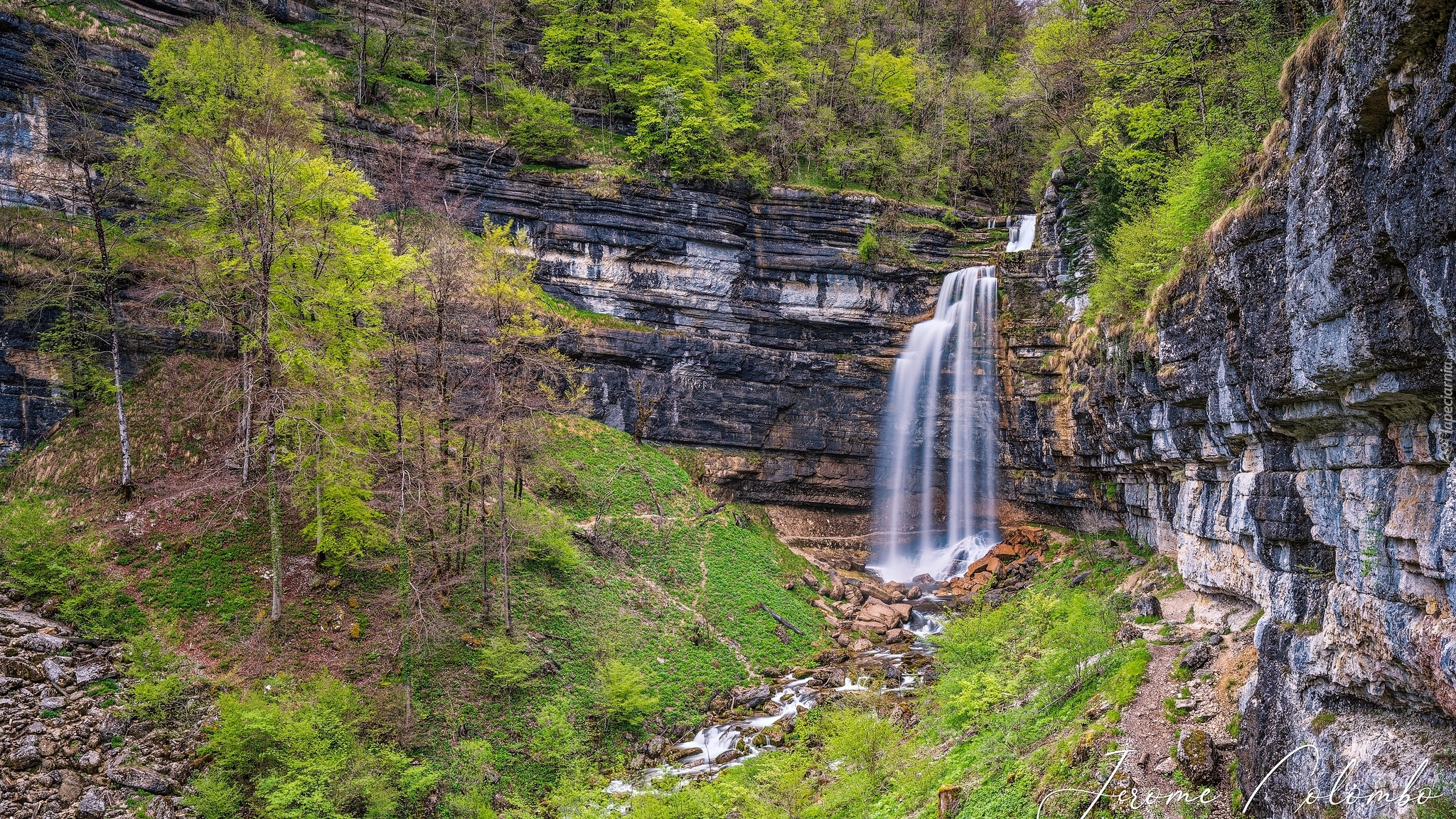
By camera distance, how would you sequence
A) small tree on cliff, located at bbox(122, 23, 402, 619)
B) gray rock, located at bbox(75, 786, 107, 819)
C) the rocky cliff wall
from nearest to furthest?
1. gray rock, located at bbox(75, 786, 107, 819)
2. small tree on cliff, located at bbox(122, 23, 402, 619)
3. the rocky cliff wall

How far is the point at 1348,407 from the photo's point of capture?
331 inches

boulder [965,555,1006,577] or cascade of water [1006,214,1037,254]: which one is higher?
cascade of water [1006,214,1037,254]

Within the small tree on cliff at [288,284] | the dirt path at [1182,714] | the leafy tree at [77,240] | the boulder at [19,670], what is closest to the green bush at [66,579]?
the boulder at [19,670]

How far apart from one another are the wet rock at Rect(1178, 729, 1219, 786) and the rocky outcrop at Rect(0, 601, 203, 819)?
52.0ft

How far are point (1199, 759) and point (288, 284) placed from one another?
1839 cm

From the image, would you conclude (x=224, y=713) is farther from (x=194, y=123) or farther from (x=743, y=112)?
(x=743, y=112)

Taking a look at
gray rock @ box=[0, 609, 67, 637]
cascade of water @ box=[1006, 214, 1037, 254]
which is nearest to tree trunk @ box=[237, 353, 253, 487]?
gray rock @ box=[0, 609, 67, 637]

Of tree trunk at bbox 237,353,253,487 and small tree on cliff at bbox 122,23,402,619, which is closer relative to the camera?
tree trunk at bbox 237,353,253,487

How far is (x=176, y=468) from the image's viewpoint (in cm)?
2069

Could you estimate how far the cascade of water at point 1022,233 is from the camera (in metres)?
34.1

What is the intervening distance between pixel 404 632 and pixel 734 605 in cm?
1158

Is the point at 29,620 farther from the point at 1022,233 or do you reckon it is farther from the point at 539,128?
the point at 1022,233

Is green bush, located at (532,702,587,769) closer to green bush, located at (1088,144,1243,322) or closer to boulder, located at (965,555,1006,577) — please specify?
green bush, located at (1088,144,1243,322)

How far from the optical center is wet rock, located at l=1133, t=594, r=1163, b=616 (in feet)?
55.4
